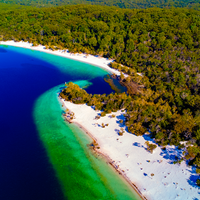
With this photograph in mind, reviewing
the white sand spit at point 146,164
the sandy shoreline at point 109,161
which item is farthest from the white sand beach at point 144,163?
the sandy shoreline at point 109,161

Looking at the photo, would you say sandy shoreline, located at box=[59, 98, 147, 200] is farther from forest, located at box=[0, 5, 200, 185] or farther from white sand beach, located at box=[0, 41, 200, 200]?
forest, located at box=[0, 5, 200, 185]

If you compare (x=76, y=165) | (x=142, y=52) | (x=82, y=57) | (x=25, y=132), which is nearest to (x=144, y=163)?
(x=76, y=165)

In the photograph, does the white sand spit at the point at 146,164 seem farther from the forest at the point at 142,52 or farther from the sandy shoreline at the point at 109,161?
the forest at the point at 142,52

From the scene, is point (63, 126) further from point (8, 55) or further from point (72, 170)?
point (8, 55)

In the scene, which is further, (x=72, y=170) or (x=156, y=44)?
(x=156, y=44)

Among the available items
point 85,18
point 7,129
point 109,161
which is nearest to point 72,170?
point 109,161

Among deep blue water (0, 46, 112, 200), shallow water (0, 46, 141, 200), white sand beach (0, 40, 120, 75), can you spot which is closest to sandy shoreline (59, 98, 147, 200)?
shallow water (0, 46, 141, 200)

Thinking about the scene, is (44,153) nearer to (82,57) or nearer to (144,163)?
(144,163)
